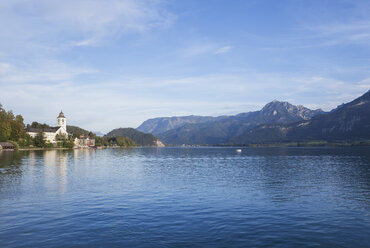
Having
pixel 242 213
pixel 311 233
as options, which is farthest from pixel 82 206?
pixel 311 233

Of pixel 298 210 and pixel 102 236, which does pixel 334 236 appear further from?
pixel 102 236

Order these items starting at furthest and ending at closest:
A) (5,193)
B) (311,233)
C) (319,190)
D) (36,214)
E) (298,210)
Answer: (319,190)
(5,193)
(298,210)
(36,214)
(311,233)

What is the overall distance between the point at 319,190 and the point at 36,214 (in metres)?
37.9

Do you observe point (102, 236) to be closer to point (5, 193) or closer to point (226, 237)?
point (226, 237)

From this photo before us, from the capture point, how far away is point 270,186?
151 ft

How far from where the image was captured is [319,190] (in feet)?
139

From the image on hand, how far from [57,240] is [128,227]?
18.5 feet

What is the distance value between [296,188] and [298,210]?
1520cm

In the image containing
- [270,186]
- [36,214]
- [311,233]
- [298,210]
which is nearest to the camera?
[311,233]

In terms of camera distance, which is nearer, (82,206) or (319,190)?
(82,206)

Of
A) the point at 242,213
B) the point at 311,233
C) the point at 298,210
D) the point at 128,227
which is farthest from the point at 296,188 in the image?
the point at 128,227

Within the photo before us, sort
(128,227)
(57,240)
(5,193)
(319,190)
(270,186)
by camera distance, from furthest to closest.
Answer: (270,186) < (319,190) < (5,193) < (128,227) < (57,240)

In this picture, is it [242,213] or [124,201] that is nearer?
[242,213]

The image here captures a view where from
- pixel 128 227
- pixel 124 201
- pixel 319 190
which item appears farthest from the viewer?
pixel 319 190
